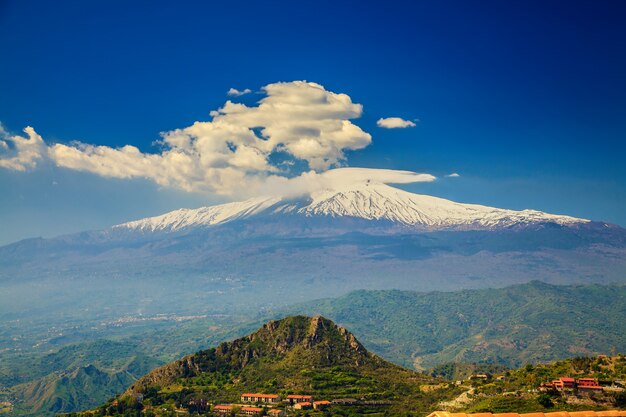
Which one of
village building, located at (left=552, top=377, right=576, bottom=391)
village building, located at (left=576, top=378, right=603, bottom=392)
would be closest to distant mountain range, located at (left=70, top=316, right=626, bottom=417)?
village building, located at (left=576, top=378, right=603, bottom=392)

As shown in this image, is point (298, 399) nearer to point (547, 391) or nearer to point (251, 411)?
point (251, 411)

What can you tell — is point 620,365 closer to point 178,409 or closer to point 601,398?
point 601,398

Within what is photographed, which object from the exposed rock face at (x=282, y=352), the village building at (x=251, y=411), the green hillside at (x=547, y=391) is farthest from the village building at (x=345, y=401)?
the green hillside at (x=547, y=391)

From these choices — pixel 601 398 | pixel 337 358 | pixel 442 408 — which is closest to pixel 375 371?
pixel 337 358

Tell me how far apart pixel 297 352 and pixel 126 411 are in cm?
2818

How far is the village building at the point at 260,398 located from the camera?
91.9m

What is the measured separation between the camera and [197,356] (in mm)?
109750

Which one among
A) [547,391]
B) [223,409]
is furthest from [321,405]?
[547,391]

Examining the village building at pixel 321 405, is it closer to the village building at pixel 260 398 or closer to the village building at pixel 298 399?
the village building at pixel 298 399

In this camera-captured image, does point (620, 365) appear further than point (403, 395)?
No

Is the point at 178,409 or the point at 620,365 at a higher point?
the point at 620,365

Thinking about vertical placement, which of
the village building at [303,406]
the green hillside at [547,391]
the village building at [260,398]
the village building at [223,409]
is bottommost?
the village building at [223,409]

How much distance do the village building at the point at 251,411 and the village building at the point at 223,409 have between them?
5.93 feet

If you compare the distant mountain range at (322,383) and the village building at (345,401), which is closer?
the distant mountain range at (322,383)
